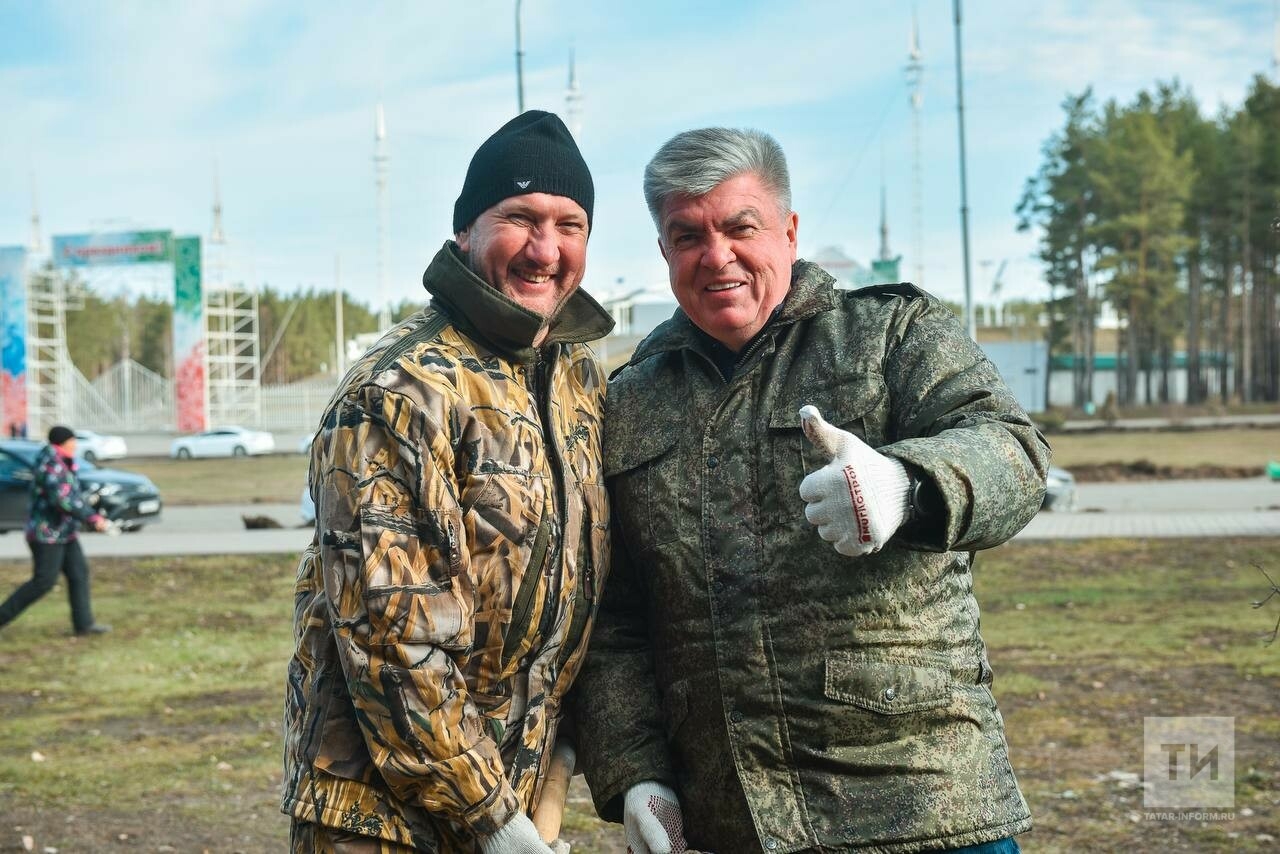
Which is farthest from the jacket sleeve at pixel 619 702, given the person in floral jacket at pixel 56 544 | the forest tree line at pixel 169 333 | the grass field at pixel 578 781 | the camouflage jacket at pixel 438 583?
the forest tree line at pixel 169 333

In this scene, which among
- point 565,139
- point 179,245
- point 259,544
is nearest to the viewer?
point 565,139

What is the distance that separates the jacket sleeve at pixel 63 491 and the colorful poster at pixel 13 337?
142ft

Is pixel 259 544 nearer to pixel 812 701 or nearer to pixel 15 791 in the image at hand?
pixel 15 791

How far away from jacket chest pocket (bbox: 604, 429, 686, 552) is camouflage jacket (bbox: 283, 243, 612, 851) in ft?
0.46


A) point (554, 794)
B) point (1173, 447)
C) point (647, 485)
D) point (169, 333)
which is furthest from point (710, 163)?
point (169, 333)

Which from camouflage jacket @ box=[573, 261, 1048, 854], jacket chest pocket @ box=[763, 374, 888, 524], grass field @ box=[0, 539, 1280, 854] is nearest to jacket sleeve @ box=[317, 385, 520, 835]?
camouflage jacket @ box=[573, 261, 1048, 854]

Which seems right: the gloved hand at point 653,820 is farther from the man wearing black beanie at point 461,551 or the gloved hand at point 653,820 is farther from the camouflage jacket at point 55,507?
the camouflage jacket at point 55,507

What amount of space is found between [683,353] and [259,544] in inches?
585

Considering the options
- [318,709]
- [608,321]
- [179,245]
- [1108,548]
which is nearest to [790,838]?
[318,709]

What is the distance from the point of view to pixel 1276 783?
6.18 m

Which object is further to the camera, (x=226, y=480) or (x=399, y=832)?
(x=226, y=480)

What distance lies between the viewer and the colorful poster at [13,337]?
167 feet

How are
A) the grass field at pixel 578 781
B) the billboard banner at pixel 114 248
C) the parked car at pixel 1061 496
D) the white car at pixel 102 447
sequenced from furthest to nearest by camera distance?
Result: the billboard banner at pixel 114 248 → the white car at pixel 102 447 → the parked car at pixel 1061 496 → the grass field at pixel 578 781

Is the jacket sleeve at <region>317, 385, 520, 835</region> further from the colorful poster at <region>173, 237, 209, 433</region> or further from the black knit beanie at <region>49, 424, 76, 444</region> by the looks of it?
the colorful poster at <region>173, 237, 209, 433</region>
